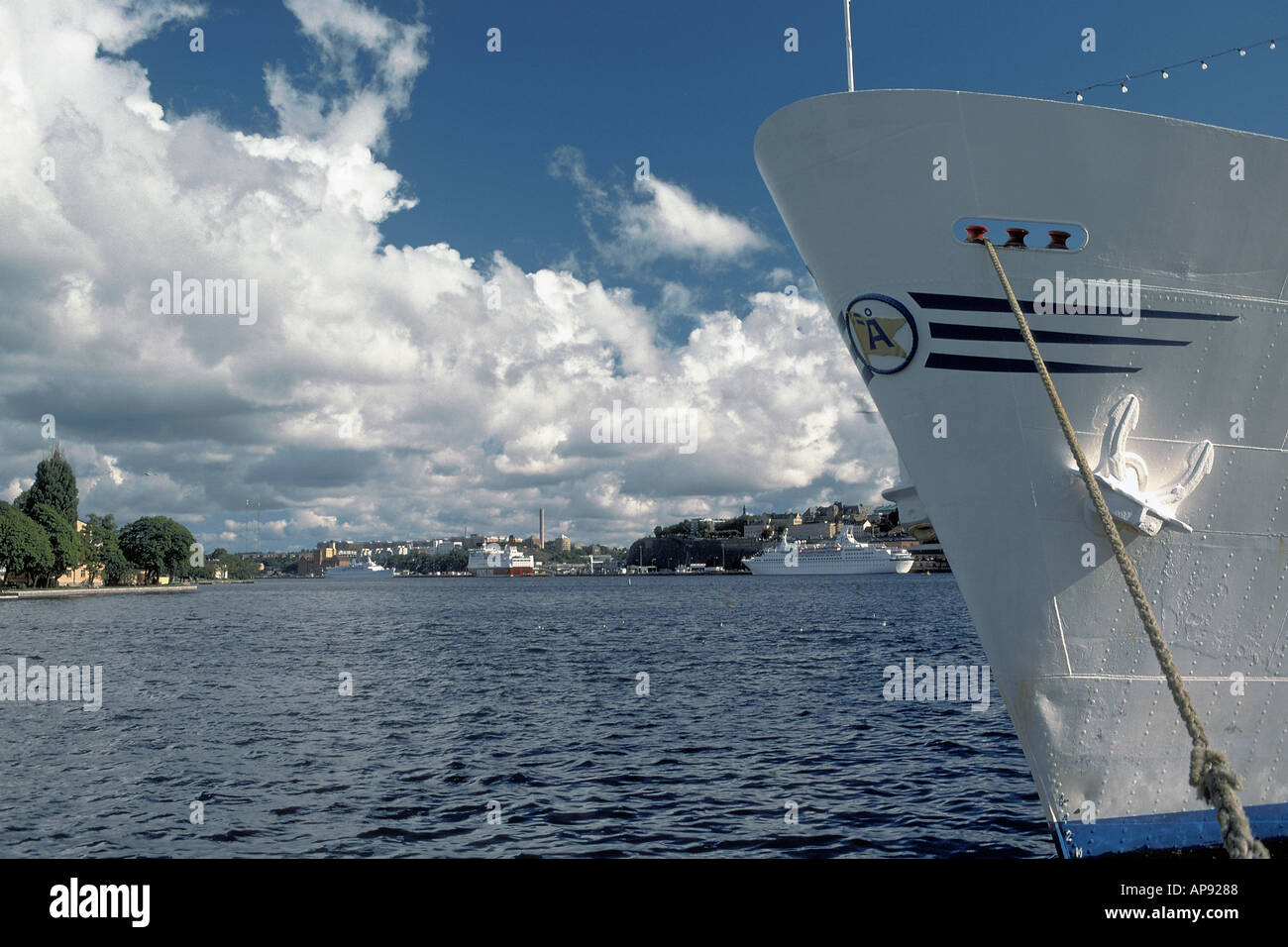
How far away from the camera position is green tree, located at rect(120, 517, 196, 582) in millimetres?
144500

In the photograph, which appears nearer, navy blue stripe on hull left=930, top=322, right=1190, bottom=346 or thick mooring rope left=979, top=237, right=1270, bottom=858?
thick mooring rope left=979, top=237, right=1270, bottom=858

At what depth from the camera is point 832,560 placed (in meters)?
175

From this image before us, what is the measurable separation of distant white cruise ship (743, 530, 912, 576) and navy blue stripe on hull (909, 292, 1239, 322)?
165m

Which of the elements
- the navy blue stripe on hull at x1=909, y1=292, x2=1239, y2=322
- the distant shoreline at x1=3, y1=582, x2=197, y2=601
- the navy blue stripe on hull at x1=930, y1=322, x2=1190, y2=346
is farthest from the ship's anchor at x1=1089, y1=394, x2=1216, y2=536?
the distant shoreline at x1=3, y1=582, x2=197, y2=601

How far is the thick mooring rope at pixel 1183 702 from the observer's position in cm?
554

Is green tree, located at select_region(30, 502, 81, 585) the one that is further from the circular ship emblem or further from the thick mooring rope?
the thick mooring rope

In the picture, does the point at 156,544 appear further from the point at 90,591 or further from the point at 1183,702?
the point at 1183,702

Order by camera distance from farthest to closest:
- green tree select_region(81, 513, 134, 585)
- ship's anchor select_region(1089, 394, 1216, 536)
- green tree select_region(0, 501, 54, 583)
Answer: green tree select_region(81, 513, 134, 585) → green tree select_region(0, 501, 54, 583) → ship's anchor select_region(1089, 394, 1216, 536)

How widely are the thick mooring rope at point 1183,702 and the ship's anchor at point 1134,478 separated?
0.14 meters
